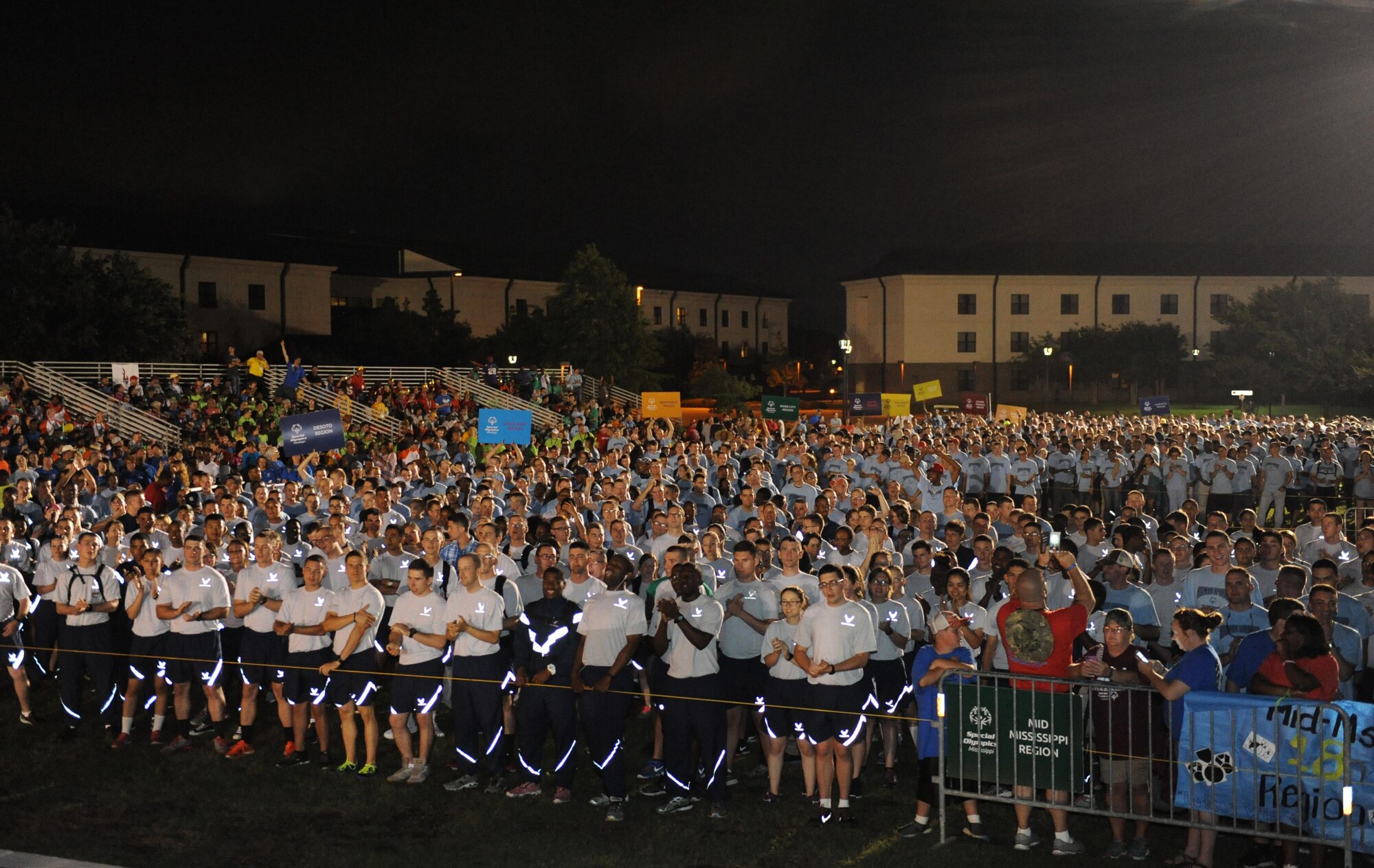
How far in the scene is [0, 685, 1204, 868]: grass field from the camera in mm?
7273

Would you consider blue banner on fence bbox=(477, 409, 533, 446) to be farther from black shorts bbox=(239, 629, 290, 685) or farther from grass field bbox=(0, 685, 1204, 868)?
grass field bbox=(0, 685, 1204, 868)

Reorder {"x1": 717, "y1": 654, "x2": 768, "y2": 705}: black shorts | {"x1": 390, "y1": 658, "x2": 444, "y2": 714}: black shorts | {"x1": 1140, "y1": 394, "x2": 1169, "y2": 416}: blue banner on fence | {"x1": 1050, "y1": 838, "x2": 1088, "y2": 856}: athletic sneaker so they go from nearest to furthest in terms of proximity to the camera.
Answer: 1. {"x1": 1050, "y1": 838, "x2": 1088, "y2": 856}: athletic sneaker
2. {"x1": 717, "y1": 654, "x2": 768, "y2": 705}: black shorts
3. {"x1": 390, "y1": 658, "x2": 444, "y2": 714}: black shorts
4. {"x1": 1140, "y1": 394, "x2": 1169, "y2": 416}: blue banner on fence

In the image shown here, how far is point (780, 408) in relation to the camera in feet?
86.2

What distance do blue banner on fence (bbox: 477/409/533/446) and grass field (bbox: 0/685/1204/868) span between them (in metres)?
9.67

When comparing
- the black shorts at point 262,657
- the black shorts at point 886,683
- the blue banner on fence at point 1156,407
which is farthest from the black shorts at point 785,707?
the blue banner on fence at point 1156,407

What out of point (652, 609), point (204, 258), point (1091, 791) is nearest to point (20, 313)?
point (204, 258)

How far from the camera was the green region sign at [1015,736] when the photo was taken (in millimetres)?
6941

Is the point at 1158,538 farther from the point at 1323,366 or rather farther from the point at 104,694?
the point at 1323,366

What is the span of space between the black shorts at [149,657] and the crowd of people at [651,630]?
0.07ft

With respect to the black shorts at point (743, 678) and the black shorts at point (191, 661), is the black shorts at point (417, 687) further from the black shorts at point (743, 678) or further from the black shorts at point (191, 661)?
the black shorts at point (743, 678)

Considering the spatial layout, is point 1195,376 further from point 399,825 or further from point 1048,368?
point 399,825

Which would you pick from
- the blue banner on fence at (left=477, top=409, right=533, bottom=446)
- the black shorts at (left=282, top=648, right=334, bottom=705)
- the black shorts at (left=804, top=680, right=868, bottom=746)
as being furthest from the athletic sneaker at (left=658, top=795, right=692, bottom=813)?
the blue banner on fence at (left=477, top=409, right=533, bottom=446)

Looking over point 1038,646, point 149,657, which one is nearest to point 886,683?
point 1038,646

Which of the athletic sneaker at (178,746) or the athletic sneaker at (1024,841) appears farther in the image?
the athletic sneaker at (178,746)
